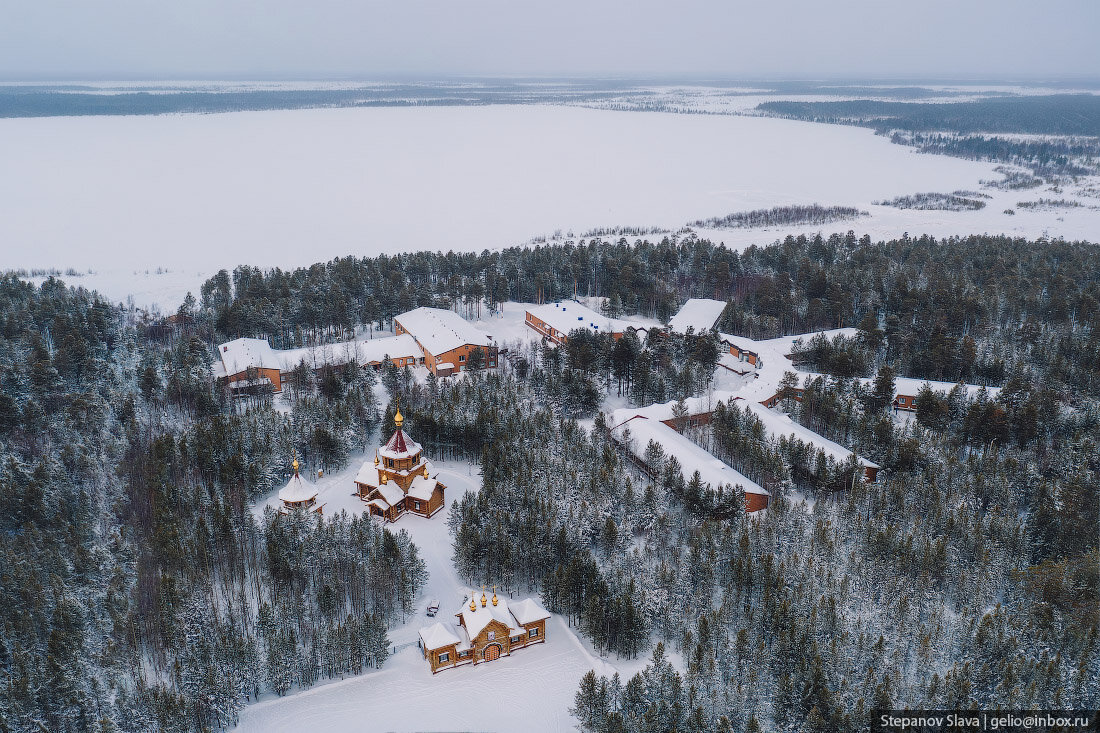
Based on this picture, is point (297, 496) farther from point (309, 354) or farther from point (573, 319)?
A: point (573, 319)

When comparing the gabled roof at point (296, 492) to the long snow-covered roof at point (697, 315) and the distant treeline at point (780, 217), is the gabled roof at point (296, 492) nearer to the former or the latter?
the long snow-covered roof at point (697, 315)

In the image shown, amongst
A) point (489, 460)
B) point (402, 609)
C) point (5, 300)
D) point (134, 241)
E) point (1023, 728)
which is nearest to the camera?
point (1023, 728)

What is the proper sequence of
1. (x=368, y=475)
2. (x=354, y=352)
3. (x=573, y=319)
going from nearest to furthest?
(x=368, y=475) → (x=354, y=352) → (x=573, y=319)

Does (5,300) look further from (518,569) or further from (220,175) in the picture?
(220,175)

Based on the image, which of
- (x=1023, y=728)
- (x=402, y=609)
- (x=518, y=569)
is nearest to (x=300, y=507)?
(x=402, y=609)

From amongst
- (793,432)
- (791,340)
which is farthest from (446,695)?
(791,340)

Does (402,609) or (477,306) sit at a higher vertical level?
(477,306)

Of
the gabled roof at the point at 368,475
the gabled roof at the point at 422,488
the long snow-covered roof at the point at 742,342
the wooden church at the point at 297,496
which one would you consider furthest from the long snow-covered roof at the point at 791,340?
the wooden church at the point at 297,496
